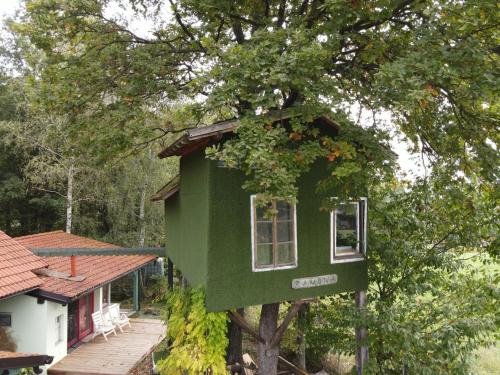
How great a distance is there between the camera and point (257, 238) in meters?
7.39

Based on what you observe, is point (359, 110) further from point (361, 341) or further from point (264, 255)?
point (361, 341)

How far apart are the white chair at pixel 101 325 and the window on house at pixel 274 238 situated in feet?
36.3

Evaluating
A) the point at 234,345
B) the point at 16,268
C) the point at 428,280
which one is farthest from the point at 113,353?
the point at 428,280

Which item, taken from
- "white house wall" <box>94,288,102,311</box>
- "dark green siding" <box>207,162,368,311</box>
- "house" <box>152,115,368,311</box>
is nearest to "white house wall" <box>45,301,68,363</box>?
"white house wall" <box>94,288,102,311</box>

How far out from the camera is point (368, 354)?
8.98m

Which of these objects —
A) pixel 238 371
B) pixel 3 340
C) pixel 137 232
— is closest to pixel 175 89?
pixel 238 371

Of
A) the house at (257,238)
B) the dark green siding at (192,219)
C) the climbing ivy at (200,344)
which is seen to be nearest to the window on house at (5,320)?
the dark green siding at (192,219)

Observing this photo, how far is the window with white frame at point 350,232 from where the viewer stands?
8359 millimetres

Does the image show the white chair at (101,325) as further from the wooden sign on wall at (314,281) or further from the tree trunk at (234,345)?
the wooden sign on wall at (314,281)

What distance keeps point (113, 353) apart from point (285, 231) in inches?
389

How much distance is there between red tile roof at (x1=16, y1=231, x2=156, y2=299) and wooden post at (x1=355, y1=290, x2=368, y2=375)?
8.86m

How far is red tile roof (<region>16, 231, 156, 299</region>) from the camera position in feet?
43.4

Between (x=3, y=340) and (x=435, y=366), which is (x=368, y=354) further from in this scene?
(x=3, y=340)

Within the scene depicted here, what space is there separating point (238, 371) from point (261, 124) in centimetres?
755
